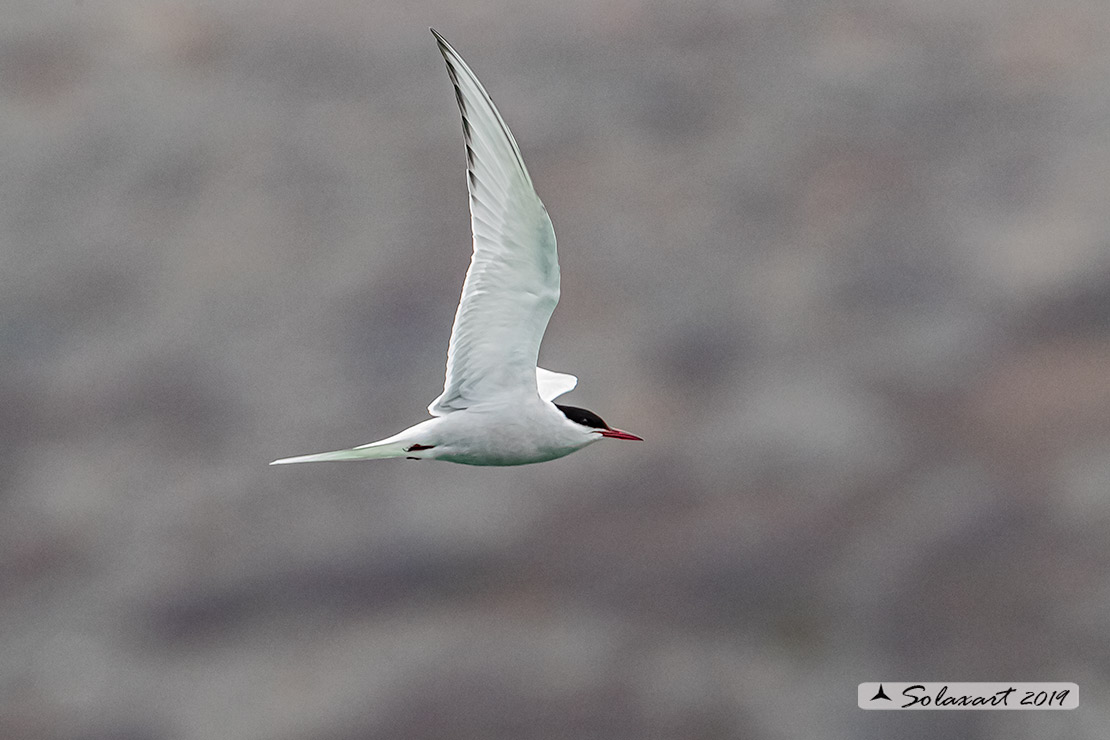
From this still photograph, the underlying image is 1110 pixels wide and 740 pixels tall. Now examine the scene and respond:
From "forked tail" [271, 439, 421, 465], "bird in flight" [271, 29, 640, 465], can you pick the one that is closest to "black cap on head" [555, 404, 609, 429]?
"bird in flight" [271, 29, 640, 465]

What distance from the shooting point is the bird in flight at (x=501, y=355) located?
3160 millimetres

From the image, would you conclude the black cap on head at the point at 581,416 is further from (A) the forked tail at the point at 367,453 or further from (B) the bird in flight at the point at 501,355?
(A) the forked tail at the point at 367,453

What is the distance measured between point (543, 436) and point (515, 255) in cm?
56

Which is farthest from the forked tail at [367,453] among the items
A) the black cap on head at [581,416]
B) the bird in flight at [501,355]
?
the black cap on head at [581,416]

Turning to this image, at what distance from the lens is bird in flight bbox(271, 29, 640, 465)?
10.4 feet

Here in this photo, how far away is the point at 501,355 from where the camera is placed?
3383mm

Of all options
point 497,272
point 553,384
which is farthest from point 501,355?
point 553,384

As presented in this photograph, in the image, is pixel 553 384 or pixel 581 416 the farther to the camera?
pixel 553 384

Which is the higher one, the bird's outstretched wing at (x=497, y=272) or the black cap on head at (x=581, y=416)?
the bird's outstretched wing at (x=497, y=272)

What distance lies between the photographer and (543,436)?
3354 mm

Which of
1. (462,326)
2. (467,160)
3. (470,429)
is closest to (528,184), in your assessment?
(467,160)

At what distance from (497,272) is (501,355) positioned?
0.89 feet

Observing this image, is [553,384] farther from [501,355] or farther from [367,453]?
[367,453]

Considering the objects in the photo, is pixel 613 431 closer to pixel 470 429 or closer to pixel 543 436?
pixel 543 436
